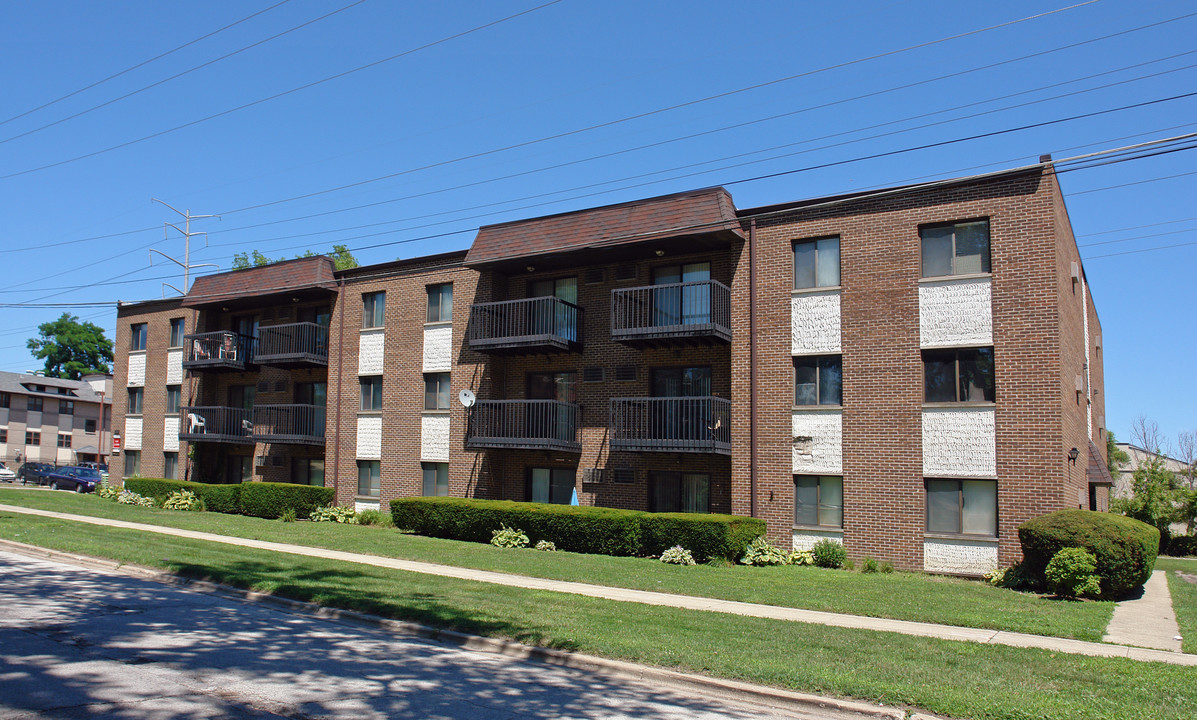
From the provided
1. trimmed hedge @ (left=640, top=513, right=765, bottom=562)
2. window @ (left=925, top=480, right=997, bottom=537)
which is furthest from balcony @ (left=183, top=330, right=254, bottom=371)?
window @ (left=925, top=480, right=997, bottom=537)

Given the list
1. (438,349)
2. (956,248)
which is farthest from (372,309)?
(956,248)

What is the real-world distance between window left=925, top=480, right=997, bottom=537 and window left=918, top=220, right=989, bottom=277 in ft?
15.2

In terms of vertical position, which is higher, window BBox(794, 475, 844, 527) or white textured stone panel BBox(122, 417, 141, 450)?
white textured stone panel BBox(122, 417, 141, 450)

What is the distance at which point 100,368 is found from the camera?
95000 mm

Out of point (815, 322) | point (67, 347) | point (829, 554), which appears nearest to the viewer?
point (829, 554)

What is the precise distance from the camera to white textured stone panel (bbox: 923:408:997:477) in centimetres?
1761

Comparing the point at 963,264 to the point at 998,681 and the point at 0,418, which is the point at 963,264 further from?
the point at 0,418

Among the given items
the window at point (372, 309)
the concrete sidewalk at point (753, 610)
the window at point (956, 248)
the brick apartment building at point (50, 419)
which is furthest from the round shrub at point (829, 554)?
the brick apartment building at point (50, 419)

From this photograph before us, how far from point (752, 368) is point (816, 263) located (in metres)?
2.93

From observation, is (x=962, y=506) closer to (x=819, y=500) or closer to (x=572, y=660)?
(x=819, y=500)

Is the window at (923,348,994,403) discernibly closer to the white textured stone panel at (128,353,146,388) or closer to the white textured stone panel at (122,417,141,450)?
the white textured stone panel at (128,353,146,388)

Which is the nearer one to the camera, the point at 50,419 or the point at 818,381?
the point at 818,381

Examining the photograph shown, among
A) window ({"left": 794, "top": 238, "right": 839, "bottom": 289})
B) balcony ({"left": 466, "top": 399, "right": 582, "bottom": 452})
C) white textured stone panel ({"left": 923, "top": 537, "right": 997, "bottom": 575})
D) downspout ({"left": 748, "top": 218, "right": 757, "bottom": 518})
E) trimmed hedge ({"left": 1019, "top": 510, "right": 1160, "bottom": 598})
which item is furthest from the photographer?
balcony ({"left": 466, "top": 399, "right": 582, "bottom": 452})

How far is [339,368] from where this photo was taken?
28.0 metres
